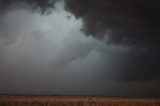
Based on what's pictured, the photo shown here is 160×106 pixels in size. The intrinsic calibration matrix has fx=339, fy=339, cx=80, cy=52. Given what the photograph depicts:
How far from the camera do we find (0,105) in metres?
58.3

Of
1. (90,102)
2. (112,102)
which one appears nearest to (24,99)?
(90,102)

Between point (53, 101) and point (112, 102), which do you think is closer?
point (53, 101)

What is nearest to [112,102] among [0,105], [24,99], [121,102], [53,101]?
[121,102]

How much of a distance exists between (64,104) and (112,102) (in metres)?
10.3

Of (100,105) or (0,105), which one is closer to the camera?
(0,105)

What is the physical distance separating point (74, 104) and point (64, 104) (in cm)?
194

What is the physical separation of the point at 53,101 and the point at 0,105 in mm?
9931

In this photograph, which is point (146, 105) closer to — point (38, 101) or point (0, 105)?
point (38, 101)

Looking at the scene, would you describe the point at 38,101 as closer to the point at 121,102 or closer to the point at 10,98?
the point at 10,98

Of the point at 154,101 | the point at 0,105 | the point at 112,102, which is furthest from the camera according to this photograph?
the point at 154,101

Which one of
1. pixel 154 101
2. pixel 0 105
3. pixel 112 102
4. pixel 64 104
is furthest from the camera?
pixel 154 101

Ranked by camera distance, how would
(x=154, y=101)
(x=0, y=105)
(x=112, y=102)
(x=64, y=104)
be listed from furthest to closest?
(x=154, y=101) → (x=112, y=102) → (x=64, y=104) → (x=0, y=105)

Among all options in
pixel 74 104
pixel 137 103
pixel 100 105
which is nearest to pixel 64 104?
pixel 74 104

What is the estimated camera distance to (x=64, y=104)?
206ft
